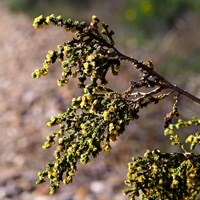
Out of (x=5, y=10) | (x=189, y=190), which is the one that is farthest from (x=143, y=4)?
(x=189, y=190)

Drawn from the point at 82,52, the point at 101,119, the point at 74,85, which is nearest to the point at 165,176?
the point at 101,119

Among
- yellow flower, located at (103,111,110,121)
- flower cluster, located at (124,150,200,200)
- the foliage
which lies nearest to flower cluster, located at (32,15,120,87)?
the foliage

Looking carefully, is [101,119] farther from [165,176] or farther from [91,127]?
[165,176]

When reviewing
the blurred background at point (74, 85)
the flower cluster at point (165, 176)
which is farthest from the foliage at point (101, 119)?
the blurred background at point (74, 85)

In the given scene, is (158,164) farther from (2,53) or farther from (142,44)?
(2,53)

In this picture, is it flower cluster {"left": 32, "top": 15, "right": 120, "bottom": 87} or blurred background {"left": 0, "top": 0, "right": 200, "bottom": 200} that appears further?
blurred background {"left": 0, "top": 0, "right": 200, "bottom": 200}

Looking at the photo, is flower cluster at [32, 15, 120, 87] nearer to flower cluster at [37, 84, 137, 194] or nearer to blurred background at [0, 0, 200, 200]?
flower cluster at [37, 84, 137, 194]
